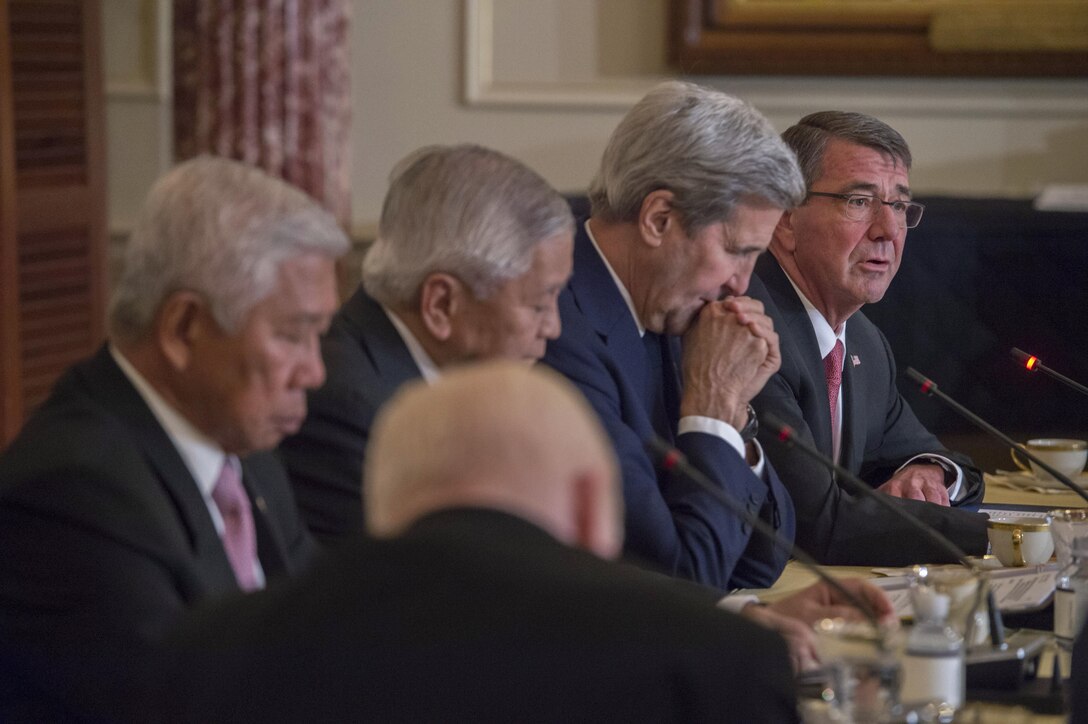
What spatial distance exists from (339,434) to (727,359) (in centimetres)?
81

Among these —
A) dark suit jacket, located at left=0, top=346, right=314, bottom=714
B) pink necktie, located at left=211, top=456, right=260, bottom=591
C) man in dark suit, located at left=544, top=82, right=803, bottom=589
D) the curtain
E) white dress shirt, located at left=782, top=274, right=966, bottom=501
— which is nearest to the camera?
dark suit jacket, located at left=0, top=346, right=314, bottom=714

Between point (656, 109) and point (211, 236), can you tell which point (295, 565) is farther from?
point (656, 109)

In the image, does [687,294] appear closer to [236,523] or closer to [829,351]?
[829,351]

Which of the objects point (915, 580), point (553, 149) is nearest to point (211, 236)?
point (915, 580)

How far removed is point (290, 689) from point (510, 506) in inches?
7.8

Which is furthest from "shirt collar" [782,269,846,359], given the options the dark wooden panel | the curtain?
the dark wooden panel

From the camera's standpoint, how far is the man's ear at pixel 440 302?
7.36 feet

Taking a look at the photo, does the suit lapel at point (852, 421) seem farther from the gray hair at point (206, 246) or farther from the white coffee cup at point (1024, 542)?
the gray hair at point (206, 246)

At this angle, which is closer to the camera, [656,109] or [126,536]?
[126,536]

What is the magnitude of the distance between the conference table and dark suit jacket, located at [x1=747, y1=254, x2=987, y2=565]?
0.06m

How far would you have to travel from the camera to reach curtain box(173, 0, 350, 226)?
18.1 feet

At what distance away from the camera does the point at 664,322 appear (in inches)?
111

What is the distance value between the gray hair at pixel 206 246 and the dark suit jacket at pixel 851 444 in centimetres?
113

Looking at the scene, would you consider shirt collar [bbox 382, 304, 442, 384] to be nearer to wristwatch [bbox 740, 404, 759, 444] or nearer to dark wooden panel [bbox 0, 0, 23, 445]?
wristwatch [bbox 740, 404, 759, 444]
